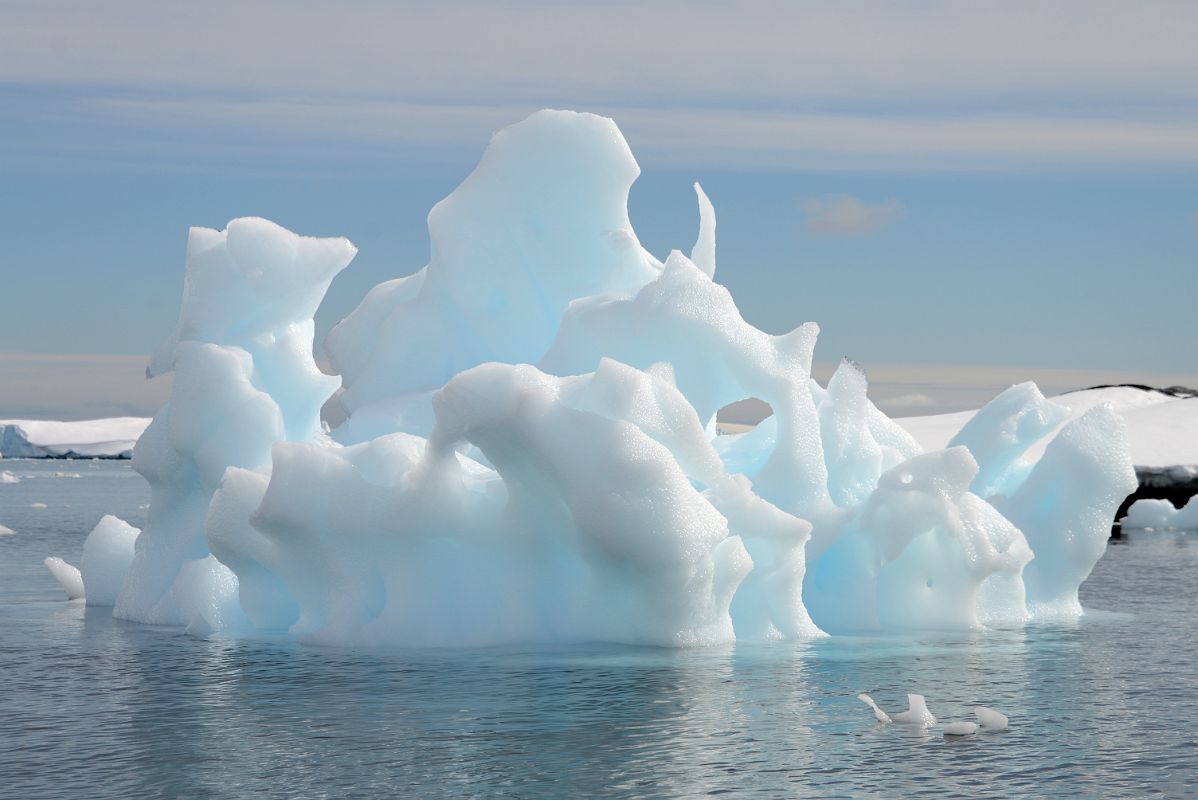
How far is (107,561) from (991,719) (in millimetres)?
12701

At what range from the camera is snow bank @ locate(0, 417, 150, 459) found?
123188mm

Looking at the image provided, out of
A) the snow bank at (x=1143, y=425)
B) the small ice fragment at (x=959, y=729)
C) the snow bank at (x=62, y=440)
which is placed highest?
the snow bank at (x=62, y=440)

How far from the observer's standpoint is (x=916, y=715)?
10797mm

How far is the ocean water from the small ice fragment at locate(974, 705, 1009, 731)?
8 centimetres

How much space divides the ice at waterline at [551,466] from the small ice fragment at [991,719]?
3194 millimetres

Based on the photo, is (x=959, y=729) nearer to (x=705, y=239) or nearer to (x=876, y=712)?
(x=876, y=712)

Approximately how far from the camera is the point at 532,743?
1012 cm

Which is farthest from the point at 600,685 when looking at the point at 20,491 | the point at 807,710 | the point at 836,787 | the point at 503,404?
the point at 20,491

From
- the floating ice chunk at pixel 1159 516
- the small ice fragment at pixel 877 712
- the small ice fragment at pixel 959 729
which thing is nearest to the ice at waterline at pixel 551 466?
the small ice fragment at pixel 877 712

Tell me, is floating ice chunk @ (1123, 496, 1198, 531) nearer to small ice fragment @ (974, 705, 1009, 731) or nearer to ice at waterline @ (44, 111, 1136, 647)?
ice at waterline @ (44, 111, 1136, 647)

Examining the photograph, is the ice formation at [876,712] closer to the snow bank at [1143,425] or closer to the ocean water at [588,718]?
the ocean water at [588,718]

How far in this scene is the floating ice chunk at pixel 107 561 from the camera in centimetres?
1970

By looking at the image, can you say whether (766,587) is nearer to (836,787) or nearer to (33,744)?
(836,787)

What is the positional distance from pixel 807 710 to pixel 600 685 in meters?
1.75
